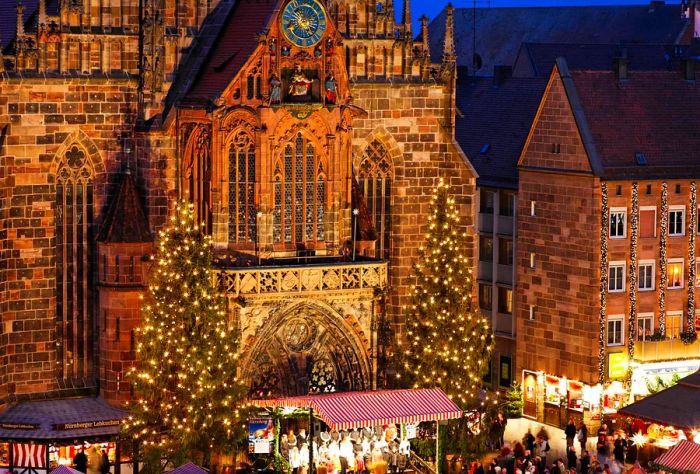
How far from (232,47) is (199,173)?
425cm

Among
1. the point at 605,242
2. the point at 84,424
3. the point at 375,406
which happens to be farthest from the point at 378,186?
the point at 84,424

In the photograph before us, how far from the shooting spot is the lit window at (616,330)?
88688 mm

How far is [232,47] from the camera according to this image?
76312 millimetres

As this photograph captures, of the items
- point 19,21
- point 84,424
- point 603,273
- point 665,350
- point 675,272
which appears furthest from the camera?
point 675,272

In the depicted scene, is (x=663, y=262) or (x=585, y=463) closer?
(x=585, y=463)

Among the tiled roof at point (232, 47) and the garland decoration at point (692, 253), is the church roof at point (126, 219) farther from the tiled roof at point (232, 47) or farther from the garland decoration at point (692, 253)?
the garland decoration at point (692, 253)

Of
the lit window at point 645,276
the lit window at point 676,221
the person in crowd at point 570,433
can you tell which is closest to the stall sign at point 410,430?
the person in crowd at point 570,433

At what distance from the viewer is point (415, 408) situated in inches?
2854

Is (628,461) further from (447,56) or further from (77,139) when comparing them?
(77,139)

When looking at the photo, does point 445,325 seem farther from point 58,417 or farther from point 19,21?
point 19,21

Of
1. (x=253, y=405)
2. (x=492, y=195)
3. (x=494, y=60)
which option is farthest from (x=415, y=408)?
(x=494, y=60)

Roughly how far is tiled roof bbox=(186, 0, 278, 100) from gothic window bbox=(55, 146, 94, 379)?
4.41 m

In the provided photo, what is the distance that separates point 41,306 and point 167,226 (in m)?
4.82

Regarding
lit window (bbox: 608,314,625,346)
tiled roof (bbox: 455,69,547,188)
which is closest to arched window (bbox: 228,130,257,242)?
lit window (bbox: 608,314,625,346)
